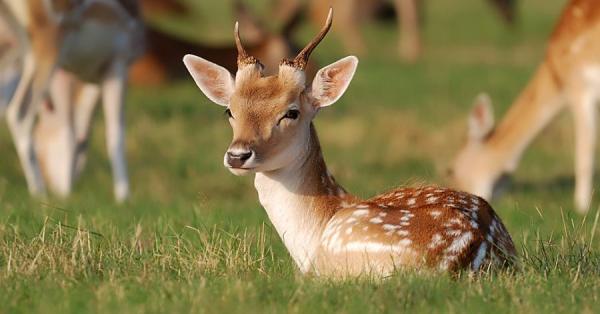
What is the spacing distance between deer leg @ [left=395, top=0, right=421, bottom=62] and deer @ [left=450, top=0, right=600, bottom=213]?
39.0 feet

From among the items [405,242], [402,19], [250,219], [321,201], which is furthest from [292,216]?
[402,19]

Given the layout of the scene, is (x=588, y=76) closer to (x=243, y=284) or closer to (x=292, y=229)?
(x=292, y=229)

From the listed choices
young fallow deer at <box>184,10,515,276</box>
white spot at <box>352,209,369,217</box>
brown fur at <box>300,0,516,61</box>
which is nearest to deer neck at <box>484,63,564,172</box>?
young fallow deer at <box>184,10,515,276</box>

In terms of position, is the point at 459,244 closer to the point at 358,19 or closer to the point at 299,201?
the point at 299,201

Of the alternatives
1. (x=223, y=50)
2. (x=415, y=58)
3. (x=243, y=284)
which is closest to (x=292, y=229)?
(x=243, y=284)

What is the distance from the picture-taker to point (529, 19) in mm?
30422

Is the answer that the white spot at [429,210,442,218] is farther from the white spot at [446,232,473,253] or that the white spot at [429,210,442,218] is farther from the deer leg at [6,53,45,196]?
the deer leg at [6,53,45,196]

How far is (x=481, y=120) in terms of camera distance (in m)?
12.7

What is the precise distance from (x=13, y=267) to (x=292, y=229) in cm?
134

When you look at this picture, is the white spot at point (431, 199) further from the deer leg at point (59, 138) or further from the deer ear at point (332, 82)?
the deer leg at point (59, 138)

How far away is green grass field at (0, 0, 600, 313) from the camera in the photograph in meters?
4.96

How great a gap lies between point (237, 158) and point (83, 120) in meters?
7.06

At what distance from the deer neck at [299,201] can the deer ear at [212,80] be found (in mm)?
452

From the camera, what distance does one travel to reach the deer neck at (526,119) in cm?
1221
